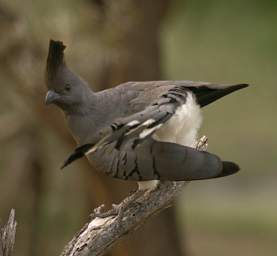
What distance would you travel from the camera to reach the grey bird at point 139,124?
13.3ft

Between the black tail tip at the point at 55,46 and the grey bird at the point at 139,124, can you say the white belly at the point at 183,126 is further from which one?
the black tail tip at the point at 55,46


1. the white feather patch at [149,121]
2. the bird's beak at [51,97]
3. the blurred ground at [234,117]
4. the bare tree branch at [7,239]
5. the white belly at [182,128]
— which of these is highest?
the bird's beak at [51,97]

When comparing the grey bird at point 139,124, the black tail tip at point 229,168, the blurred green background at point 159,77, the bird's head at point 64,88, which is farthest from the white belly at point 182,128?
the blurred green background at point 159,77

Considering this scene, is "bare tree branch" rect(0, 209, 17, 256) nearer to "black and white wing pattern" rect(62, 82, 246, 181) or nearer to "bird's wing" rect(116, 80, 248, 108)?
"black and white wing pattern" rect(62, 82, 246, 181)

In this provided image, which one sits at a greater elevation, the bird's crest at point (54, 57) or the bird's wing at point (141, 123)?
the bird's crest at point (54, 57)

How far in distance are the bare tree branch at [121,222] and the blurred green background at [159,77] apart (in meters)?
2.76

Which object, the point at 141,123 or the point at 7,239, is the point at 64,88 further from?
the point at 7,239

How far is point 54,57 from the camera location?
13.9 ft

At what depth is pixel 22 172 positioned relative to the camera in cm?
928

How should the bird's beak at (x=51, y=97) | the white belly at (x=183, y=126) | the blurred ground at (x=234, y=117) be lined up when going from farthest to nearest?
the blurred ground at (x=234, y=117)
the bird's beak at (x=51, y=97)
the white belly at (x=183, y=126)

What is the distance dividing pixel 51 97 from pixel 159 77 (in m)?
3.72

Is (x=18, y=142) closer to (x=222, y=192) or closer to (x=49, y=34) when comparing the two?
(x=49, y=34)

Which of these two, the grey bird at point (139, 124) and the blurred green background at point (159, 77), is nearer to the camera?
the grey bird at point (139, 124)

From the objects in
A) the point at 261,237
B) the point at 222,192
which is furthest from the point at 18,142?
the point at 222,192
